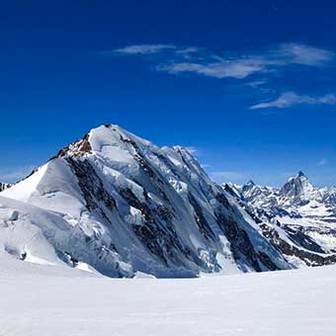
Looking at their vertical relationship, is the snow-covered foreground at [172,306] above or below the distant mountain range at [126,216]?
above

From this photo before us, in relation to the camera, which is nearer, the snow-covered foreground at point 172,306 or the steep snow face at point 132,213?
the snow-covered foreground at point 172,306

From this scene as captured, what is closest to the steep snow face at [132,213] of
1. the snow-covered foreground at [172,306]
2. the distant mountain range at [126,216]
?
the distant mountain range at [126,216]

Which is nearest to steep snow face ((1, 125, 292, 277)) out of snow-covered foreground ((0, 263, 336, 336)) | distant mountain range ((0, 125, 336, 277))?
distant mountain range ((0, 125, 336, 277))

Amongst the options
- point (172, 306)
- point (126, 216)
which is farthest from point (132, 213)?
point (172, 306)

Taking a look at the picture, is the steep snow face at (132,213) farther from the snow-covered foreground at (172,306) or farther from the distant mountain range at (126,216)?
the snow-covered foreground at (172,306)

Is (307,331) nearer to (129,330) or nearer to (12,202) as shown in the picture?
(129,330)

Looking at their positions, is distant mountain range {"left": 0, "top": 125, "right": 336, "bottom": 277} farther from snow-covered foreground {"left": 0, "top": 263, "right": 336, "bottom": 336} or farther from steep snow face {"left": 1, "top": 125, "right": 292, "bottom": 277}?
snow-covered foreground {"left": 0, "top": 263, "right": 336, "bottom": 336}
